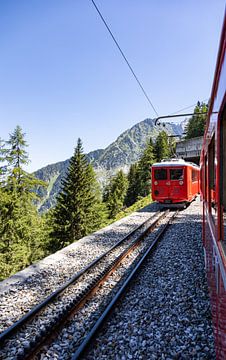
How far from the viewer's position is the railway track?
11.8ft

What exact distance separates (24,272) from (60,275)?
33.3 inches

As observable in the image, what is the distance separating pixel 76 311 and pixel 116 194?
167 feet

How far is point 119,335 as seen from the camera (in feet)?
12.5

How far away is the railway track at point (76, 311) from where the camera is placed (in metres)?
3.60

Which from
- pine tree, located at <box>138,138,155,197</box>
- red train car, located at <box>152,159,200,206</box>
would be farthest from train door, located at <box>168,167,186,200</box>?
pine tree, located at <box>138,138,155,197</box>

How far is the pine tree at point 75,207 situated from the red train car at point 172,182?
11969 millimetres

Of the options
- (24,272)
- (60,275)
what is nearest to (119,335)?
(60,275)

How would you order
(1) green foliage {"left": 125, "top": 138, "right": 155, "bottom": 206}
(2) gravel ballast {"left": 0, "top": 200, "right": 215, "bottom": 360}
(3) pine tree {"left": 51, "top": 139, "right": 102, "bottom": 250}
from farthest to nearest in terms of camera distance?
(1) green foliage {"left": 125, "top": 138, "right": 155, "bottom": 206} < (3) pine tree {"left": 51, "top": 139, "right": 102, "bottom": 250} < (2) gravel ballast {"left": 0, "top": 200, "right": 215, "bottom": 360}

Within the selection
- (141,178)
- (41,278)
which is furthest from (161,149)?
(41,278)

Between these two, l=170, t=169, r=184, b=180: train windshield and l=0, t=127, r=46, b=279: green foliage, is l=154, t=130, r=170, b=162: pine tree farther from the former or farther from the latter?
l=170, t=169, r=184, b=180: train windshield

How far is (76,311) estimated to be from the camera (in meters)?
4.55

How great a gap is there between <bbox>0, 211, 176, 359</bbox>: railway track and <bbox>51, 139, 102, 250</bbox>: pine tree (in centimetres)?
1916

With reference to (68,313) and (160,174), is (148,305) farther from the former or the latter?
(160,174)

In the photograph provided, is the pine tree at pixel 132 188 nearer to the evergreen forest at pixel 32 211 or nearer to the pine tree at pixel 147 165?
the pine tree at pixel 147 165
